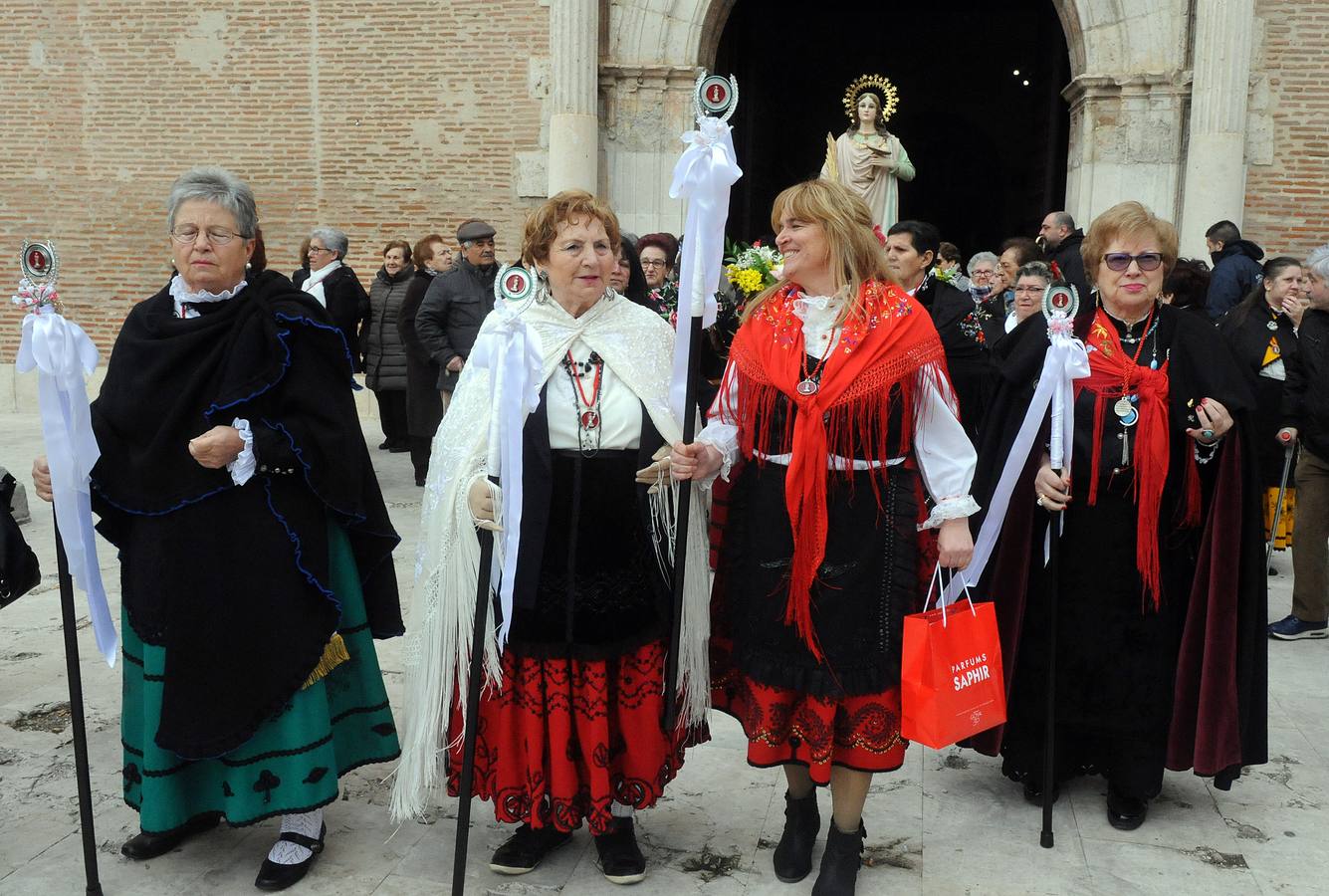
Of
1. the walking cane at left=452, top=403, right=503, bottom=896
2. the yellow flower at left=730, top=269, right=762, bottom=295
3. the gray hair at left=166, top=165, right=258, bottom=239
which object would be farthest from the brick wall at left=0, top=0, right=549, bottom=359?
the walking cane at left=452, top=403, right=503, bottom=896

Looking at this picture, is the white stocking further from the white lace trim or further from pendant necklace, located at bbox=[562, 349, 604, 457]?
the white lace trim

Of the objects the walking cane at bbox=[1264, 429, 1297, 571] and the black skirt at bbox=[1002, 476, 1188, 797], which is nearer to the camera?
the black skirt at bbox=[1002, 476, 1188, 797]

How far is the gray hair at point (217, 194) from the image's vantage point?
10.4 ft

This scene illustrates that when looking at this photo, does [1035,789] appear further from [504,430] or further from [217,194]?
[217,194]

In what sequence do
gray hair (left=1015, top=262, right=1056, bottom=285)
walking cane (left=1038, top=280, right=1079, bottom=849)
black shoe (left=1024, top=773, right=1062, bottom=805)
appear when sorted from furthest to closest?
gray hair (left=1015, top=262, right=1056, bottom=285)
black shoe (left=1024, top=773, right=1062, bottom=805)
walking cane (left=1038, top=280, right=1079, bottom=849)

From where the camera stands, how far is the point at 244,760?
10.6 feet

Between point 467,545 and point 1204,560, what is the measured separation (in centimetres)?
229

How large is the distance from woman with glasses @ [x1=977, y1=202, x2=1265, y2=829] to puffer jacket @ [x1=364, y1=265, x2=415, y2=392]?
6.52 m

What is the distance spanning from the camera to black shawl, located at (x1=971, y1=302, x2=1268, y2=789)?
11.9 ft

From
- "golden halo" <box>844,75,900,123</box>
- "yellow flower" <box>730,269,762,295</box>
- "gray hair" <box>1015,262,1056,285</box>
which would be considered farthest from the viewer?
"golden halo" <box>844,75,900,123</box>

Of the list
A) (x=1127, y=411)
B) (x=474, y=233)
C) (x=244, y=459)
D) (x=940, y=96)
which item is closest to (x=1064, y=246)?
(x=474, y=233)

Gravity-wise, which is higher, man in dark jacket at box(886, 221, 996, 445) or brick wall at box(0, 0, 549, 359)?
brick wall at box(0, 0, 549, 359)

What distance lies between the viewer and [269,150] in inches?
454

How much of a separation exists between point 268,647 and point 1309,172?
9.81m
